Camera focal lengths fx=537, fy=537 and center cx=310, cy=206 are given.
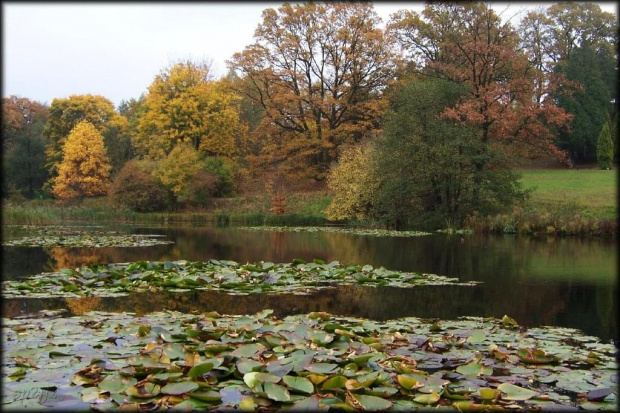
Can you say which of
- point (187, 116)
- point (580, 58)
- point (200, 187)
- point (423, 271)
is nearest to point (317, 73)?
point (187, 116)

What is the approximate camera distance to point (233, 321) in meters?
5.96

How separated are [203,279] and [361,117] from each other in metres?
28.9

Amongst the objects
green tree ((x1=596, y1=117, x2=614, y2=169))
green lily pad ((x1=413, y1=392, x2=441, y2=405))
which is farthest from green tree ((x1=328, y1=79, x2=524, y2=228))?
green lily pad ((x1=413, y1=392, x2=441, y2=405))

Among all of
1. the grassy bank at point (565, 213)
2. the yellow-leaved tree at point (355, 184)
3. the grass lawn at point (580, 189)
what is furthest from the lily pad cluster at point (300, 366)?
the yellow-leaved tree at point (355, 184)

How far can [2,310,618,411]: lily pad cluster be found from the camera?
366 centimetres

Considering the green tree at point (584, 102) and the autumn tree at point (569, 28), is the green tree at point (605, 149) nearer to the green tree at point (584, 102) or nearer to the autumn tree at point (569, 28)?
the green tree at point (584, 102)

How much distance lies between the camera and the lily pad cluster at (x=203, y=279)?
8250mm

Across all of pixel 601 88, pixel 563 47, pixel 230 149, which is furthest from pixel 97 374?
pixel 563 47

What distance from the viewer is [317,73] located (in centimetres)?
3753

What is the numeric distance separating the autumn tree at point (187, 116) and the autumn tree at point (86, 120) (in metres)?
5.43

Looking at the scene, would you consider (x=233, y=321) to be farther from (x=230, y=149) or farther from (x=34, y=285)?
(x=230, y=149)

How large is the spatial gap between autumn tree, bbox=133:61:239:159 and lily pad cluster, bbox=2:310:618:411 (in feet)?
109

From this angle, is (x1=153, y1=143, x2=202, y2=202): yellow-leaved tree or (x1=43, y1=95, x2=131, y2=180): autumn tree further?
(x1=43, y1=95, x2=131, y2=180): autumn tree

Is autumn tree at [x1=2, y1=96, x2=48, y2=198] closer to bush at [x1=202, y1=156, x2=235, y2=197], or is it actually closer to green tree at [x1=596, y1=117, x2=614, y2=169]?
bush at [x1=202, y1=156, x2=235, y2=197]
